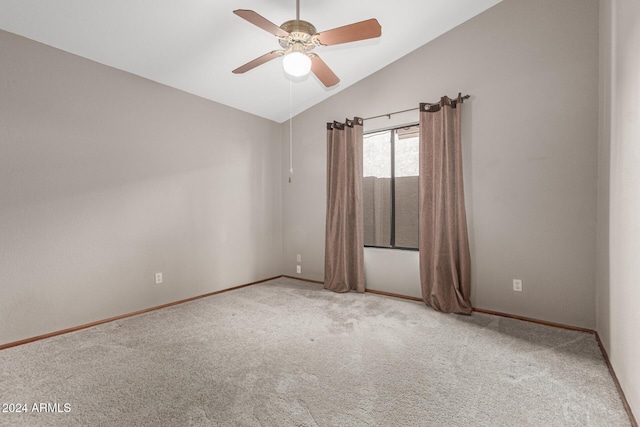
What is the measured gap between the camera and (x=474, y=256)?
3.16 m

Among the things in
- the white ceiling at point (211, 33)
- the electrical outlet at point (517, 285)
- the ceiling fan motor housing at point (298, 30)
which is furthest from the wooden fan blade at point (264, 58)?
the electrical outlet at point (517, 285)

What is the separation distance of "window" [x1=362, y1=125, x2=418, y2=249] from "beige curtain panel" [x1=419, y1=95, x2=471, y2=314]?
1.03 feet

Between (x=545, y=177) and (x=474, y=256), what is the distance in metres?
0.98

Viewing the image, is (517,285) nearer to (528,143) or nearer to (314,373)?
(528,143)

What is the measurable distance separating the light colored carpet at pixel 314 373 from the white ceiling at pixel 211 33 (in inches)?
98.6

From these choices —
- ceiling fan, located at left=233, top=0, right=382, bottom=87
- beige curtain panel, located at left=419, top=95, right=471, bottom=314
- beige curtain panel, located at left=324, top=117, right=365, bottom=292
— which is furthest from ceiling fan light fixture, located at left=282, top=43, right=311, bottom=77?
beige curtain panel, located at left=324, top=117, right=365, bottom=292

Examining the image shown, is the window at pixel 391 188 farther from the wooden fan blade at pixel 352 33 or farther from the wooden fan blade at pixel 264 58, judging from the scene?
the wooden fan blade at pixel 264 58

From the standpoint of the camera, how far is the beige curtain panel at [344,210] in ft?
12.8

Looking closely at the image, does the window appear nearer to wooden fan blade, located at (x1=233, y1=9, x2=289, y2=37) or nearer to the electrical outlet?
the electrical outlet

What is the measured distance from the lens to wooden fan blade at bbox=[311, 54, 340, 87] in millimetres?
2416

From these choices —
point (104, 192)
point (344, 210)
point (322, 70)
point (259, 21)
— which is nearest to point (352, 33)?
point (322, 70)

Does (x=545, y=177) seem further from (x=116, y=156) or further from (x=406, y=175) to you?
(x=116, y=156)

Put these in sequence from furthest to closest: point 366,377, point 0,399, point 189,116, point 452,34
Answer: point 189,116, point 452,34, point 366,377, point 0,399

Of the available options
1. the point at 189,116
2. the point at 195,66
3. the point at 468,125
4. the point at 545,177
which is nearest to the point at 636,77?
the point at 545,177
